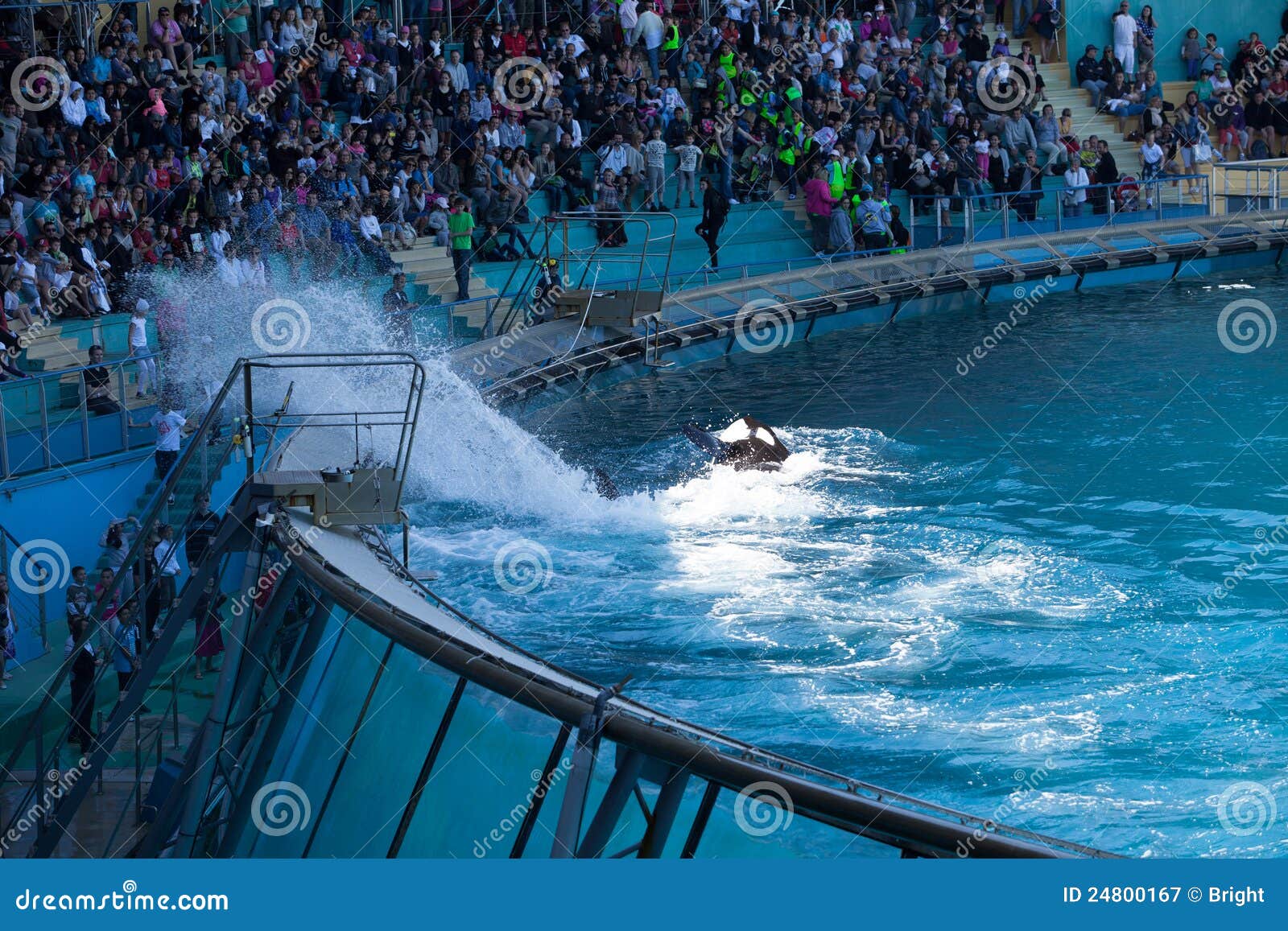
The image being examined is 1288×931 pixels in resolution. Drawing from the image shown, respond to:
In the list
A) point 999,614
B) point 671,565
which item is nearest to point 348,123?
point 671,565

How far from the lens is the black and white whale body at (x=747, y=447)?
58.1ft

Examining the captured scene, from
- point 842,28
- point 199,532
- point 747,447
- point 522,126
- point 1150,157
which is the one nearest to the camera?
point 199,532

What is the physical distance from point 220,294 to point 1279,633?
11.4m

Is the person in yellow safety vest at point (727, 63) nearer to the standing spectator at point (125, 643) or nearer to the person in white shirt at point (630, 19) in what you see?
the person in white shirt at point (630, 19)

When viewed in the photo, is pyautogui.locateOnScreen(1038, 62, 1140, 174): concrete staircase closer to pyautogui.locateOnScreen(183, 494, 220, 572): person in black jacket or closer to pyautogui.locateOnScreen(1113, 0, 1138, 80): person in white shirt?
pyautogui.locateOnScreen(1113, 0, 1138, 80): person in white shirt

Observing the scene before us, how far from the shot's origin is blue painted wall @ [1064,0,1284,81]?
114 ft
